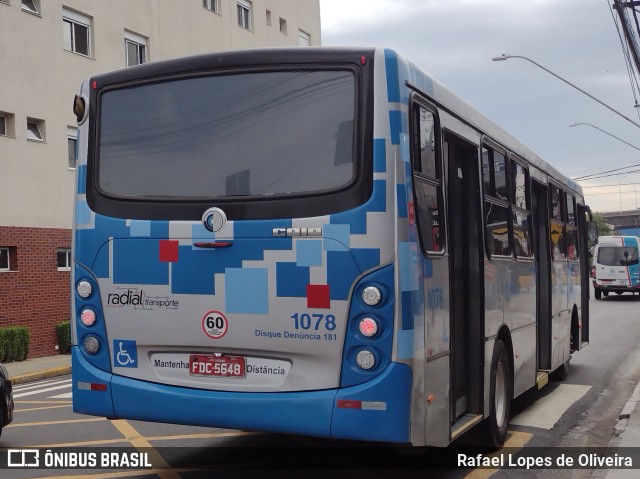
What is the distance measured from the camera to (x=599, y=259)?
1474 inches

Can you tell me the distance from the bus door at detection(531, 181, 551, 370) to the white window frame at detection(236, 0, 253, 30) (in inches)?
831

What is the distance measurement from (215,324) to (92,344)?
1.03 m

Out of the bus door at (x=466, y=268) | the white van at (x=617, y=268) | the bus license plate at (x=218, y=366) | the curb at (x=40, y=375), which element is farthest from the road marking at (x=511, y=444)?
the white van at (x=617, y=268)

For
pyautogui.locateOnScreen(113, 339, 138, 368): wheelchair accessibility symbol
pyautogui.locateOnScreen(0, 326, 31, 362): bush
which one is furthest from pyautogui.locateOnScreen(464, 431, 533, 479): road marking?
pyautogui.locateOnScreen(0, 326, 31, 362): bush

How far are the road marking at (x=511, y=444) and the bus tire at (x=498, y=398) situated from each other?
159 mm

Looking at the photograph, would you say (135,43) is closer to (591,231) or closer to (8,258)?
(8,258)

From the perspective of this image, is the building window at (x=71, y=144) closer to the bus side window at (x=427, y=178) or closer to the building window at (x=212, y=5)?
the building window at (x=212, y=5)

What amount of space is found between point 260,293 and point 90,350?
142 cm

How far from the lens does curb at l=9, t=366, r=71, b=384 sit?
1595 centimetres

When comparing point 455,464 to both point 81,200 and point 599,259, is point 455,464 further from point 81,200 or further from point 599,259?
point 599,259

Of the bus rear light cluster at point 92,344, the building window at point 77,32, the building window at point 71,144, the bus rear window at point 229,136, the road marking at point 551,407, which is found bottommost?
the road marking at point 551,407

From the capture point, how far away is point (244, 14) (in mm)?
30141

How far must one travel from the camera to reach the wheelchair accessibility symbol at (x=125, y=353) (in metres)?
5.95

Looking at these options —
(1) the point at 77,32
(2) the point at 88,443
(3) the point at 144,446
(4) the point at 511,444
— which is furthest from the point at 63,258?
(4) the point at 511,444
